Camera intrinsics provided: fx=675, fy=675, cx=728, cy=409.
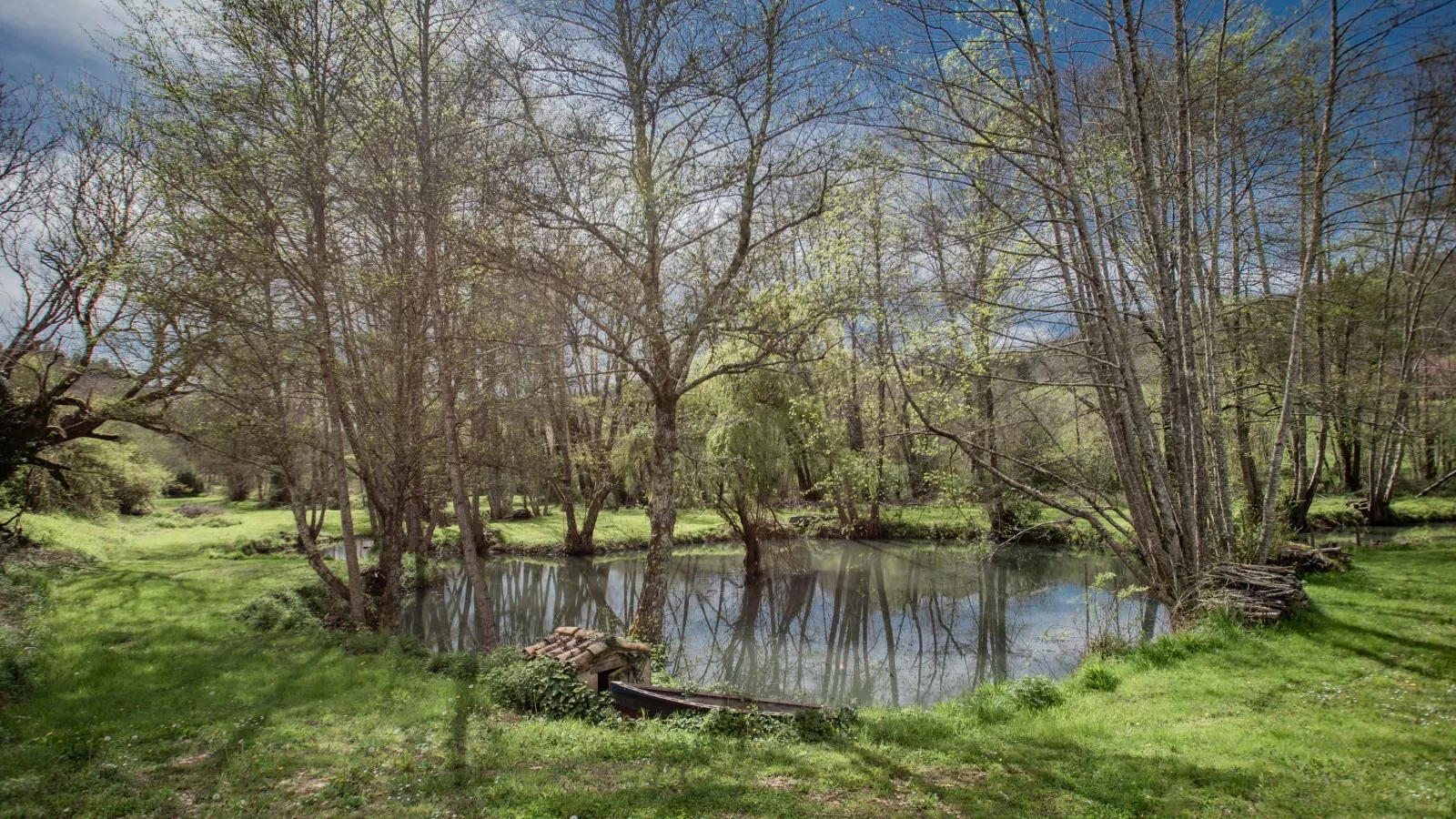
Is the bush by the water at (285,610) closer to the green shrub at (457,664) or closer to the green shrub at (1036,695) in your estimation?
the green shrub at (457,664)

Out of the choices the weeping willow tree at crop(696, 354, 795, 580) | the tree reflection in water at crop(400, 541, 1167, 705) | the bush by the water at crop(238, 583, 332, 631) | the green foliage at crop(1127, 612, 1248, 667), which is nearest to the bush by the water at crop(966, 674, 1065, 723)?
the green foliage at crop(1127, 612, 1248, 667)

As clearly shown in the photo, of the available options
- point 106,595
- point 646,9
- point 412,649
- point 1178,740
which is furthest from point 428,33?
point 1178,740

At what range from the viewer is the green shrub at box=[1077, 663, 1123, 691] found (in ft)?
23.7

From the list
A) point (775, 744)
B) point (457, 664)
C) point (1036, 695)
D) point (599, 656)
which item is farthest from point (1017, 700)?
point (457, 664)

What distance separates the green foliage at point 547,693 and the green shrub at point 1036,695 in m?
4.35

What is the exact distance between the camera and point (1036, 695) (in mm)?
7035

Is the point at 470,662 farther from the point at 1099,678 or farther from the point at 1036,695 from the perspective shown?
the point at 1099,678

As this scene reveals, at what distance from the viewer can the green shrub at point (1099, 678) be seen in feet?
23.7

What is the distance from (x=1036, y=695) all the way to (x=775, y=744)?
288 centimetres

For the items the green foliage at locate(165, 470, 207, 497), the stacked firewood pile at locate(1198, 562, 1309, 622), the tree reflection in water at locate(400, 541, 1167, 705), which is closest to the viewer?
the stacked firewood pile at locate(1198, 562, 1309, 622)

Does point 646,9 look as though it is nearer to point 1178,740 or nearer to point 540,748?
point 540,748

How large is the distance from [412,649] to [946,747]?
788 centimetres

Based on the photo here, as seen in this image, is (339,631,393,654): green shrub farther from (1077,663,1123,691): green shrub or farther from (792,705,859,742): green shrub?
(1077,663,1123,691): green shrub

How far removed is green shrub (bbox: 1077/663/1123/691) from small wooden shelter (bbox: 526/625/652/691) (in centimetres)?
506
